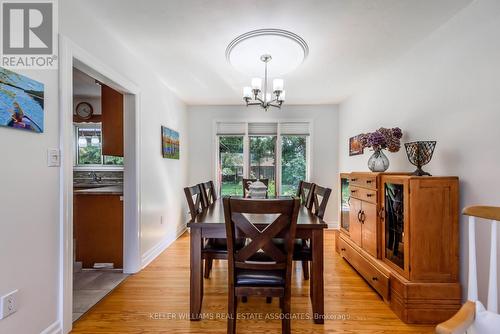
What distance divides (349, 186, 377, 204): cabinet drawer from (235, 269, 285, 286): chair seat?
1.30 m

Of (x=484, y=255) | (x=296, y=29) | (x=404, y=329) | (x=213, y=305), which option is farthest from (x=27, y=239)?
(x=484, y=255)

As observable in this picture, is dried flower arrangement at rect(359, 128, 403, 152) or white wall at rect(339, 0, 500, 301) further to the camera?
dried flower arrangement at rect(359, 128, 403, 152)

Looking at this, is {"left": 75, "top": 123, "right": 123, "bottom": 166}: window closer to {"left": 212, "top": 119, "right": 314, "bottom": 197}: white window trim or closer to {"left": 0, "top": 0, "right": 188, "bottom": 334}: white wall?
{"left": 212, "top": 119, "right": 314, "bottom": 197}: white window trim

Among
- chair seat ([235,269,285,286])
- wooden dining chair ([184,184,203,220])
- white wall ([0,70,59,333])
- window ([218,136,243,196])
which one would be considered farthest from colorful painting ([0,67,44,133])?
window ([218,136,243,196])

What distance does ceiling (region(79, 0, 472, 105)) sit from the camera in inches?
72.6

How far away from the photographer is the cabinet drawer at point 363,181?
2393mm

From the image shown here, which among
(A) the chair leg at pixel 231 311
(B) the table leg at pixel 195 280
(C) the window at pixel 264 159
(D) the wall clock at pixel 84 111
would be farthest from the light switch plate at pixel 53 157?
(C) the window at pixel 264 159

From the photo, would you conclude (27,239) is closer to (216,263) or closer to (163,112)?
(216,263)

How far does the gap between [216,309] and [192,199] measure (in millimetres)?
950

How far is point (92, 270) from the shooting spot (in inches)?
109

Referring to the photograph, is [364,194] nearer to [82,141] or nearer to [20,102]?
[20,102]

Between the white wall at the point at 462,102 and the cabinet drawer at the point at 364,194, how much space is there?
0.49 m

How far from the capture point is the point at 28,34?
1573mm

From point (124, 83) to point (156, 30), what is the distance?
65 centimetres
